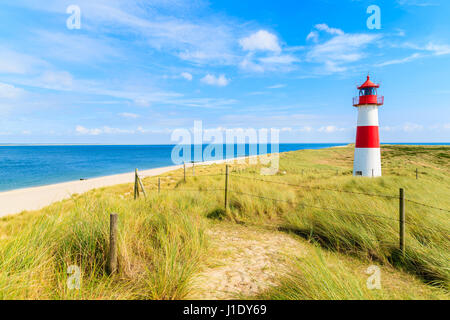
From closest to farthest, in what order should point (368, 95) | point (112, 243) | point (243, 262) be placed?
point (112, 243) < point (243, 262) < point (368, 95)

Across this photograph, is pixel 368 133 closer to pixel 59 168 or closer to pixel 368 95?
pixel 368 95

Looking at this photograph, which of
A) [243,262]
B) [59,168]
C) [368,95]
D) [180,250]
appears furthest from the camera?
[59,168]

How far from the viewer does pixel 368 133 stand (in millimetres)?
14680

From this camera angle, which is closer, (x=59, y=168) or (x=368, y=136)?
(x=368, y=136)

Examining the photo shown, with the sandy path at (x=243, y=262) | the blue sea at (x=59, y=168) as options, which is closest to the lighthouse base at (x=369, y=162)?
the sandy path at (x=243, y=262)

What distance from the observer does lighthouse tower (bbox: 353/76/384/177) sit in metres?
14.6

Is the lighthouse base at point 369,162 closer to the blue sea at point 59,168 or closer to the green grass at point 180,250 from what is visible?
the green grass at point 180,250

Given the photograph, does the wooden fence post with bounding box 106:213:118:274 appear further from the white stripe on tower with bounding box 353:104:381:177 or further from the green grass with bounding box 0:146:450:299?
the white stripe on tower with bounding box 353:104:381:177

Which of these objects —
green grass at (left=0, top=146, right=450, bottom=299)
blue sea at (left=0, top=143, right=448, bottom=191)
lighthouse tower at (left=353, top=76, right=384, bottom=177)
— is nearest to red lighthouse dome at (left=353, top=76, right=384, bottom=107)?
lighthouse tower at (left=353, top=76, right=384, bottom=177)

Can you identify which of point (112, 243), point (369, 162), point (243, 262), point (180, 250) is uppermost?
point (369, 162)

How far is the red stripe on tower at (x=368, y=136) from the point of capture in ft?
48.0

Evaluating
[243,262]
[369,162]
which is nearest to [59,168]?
[369,162]

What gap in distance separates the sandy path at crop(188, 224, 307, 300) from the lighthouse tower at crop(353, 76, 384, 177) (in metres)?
11.7

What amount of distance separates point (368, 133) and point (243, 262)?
14.0 metres
